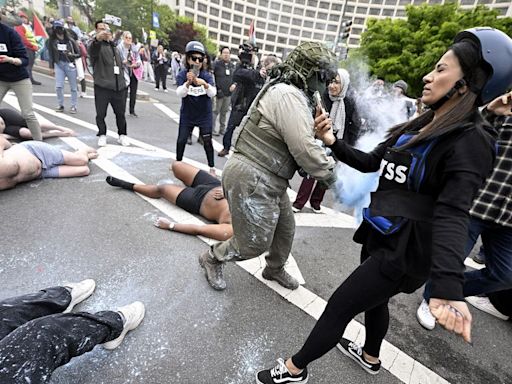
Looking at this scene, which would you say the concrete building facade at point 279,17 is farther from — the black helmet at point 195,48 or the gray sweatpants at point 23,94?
the black helmet at point 195,48

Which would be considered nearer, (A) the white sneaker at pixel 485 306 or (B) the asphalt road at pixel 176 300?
(B) the asphalt road at pixel 176 300

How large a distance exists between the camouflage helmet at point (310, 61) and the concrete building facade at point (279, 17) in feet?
277

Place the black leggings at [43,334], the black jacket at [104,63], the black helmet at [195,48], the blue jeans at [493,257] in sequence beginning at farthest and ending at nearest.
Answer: the black jacket at [104,63]
the black helmet at [195,48]
the blue jeans at [493,257]
the black leggings at [43,334]

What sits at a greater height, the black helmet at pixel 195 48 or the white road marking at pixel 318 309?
the black helmet at pixel 195 48

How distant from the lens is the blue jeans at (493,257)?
2.17 m

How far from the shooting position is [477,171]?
42.6 inches

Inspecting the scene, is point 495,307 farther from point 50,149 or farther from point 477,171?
point 50,149

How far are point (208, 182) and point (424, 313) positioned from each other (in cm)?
262

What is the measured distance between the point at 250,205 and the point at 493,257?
1.96 meters

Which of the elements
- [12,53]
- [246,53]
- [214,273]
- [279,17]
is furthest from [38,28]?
[279,17]

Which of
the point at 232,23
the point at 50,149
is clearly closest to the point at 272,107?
the point at 50,149

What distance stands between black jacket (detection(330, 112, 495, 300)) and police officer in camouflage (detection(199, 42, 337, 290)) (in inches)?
27.1

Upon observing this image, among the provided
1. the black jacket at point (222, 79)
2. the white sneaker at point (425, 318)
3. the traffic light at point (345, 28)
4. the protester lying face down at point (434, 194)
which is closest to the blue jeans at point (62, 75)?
the black jacket at point (222, 79)

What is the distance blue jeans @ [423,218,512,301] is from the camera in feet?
7.12
